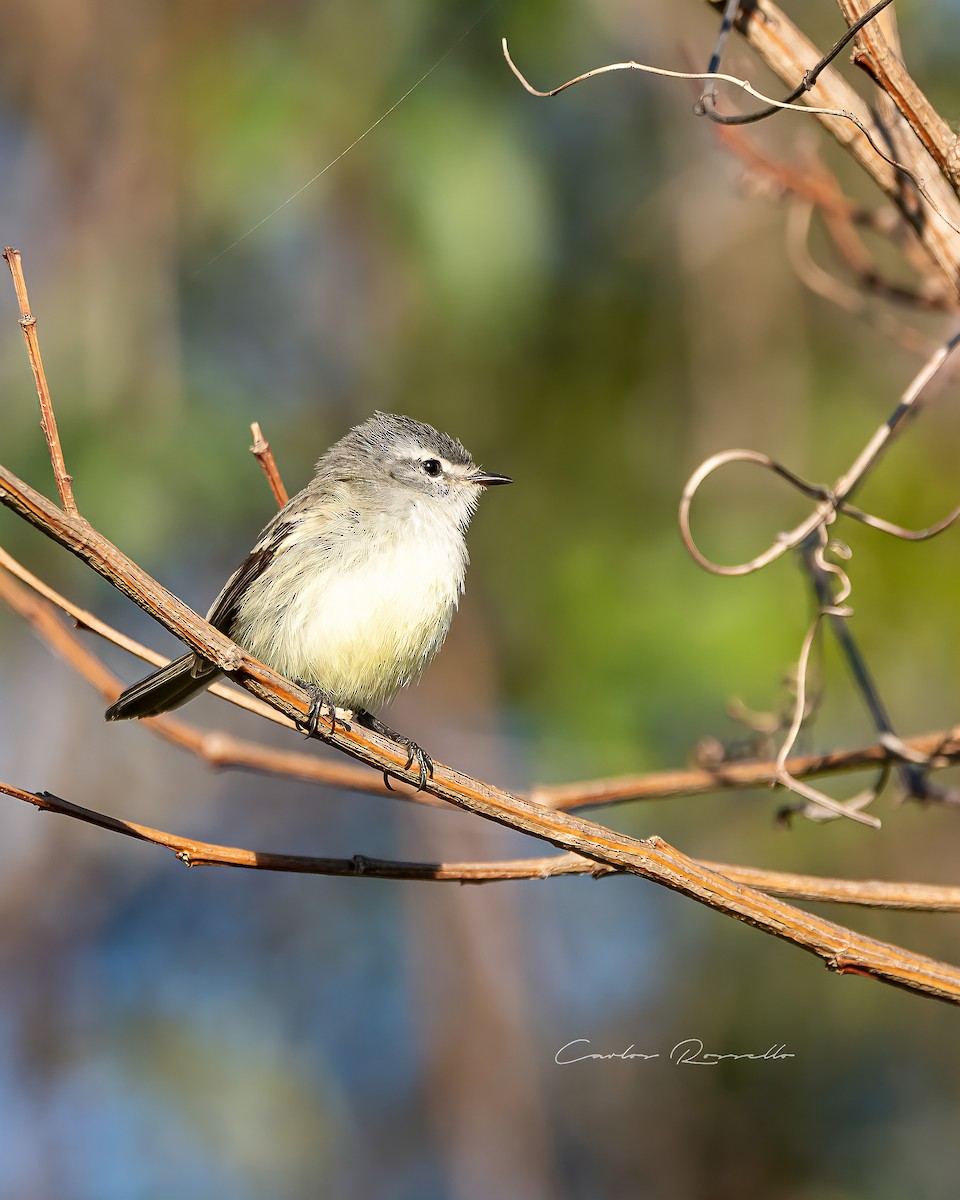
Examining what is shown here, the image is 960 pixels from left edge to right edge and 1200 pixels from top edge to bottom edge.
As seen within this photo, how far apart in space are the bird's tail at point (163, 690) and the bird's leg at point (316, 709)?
0.82 feet

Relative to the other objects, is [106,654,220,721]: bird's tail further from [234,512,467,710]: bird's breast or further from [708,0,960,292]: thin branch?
[708,0,960,292]: thin branch

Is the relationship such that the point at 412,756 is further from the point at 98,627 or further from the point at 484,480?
the point at 484,480

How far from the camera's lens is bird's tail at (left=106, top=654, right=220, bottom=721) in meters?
3.21

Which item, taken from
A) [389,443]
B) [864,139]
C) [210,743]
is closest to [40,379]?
[210,743]

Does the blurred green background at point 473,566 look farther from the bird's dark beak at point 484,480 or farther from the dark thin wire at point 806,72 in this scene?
the dark thin wire at point 806,72

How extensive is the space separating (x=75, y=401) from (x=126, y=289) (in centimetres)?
55

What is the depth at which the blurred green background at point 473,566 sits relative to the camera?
14.3ft

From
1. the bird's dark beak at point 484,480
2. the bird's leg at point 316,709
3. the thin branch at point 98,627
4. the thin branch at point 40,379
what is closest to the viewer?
the thin branch at point 40,379

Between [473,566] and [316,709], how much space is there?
328cm

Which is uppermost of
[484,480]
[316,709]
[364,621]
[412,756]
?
[484,480]

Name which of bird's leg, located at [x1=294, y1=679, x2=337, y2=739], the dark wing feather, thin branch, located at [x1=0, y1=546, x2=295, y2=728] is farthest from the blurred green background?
thin branch, located at [x1=0, y1=546, x2=295, y2=728]

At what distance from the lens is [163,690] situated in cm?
339

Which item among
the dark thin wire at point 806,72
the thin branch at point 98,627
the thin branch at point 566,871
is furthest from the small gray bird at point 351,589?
the dark thin wire at point 806,72

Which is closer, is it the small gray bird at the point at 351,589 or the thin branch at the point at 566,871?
the thin branch at the point at 566,871
